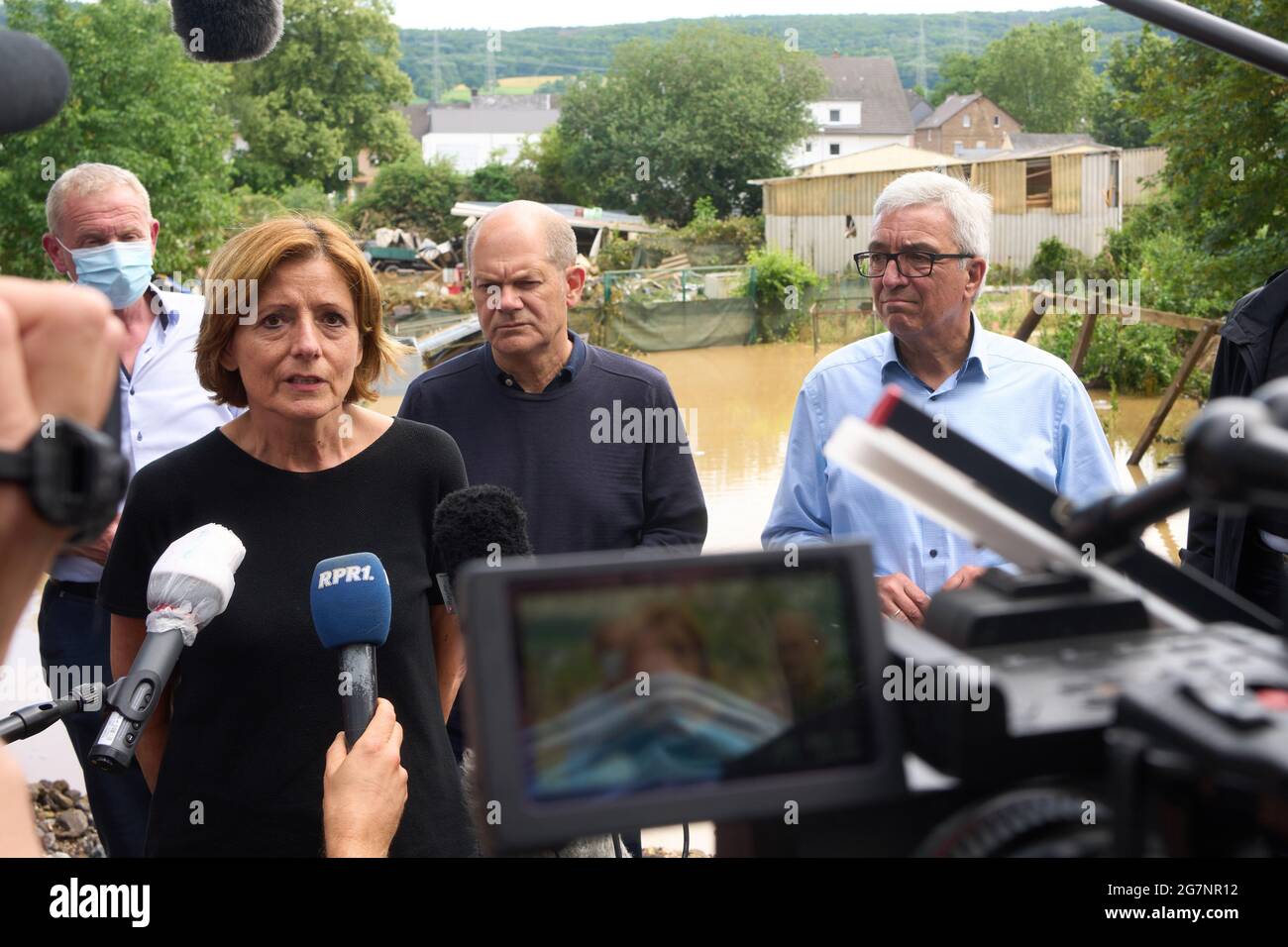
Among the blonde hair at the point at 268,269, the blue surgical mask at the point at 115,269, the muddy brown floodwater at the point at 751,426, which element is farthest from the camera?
the muddy brown floodwater at the point at 751,426

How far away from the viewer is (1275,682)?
3.27 ft

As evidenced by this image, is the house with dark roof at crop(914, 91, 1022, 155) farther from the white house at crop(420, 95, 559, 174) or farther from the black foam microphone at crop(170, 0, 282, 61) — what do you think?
the black foam microphone at crop(170, 0, 282, 61)

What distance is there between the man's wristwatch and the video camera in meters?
0.26

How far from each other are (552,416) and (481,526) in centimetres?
160

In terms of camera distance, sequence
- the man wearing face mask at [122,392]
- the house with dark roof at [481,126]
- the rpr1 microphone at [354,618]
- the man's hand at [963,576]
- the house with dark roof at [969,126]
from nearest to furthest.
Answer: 1. the rpr1 microphone at [354,618]
2. the man's hand at [963,576]
3. the man wearing face mask at [122,392]
4. the house with dark roof at [969,126]
5. the house with dark roof at [481,126]

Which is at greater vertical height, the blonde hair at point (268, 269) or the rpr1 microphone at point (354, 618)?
the blonde hair at point (268, 269)

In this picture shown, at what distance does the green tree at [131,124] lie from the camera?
834 inches

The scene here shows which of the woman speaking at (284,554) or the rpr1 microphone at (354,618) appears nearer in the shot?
the rpr1 microphone at (354,618)

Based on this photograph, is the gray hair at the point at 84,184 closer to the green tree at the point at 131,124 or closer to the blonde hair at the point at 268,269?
the blonde hair at the point at 268,269

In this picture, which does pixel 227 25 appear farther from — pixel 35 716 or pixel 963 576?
pixel 963 576

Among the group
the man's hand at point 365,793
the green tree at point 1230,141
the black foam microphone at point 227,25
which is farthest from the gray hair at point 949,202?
the green tree at point 1230,141

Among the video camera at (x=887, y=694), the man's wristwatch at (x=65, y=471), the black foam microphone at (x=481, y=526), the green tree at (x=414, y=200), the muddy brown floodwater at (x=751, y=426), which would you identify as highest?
the green tree at (x=414, y=200)

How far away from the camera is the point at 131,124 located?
22812 mm

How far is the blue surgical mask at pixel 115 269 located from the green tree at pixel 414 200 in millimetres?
46510
